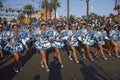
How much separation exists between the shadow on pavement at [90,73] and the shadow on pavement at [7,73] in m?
2.81

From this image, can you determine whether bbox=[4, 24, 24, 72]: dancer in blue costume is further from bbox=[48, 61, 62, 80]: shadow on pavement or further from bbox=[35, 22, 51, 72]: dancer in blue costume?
bbox=[48, 61, 62, 80]: shadow on pavement

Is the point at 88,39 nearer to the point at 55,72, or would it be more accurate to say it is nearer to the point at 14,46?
the point at 55,72

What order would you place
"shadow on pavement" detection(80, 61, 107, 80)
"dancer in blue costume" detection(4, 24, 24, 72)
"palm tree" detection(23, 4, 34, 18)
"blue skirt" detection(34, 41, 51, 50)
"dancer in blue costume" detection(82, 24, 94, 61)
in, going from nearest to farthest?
1. "shadow on pavement" detection(80, 61, 107, 80)
2. "dancer in blue costume" detection(4, 24, 24, 72)
3. "blue skirt" detection(34, 41, 51, 50)
4. "dancer in blue costume" detection(82, 24, 94, 61)
5. "palm tree" detection(23, 4, 34, 18)

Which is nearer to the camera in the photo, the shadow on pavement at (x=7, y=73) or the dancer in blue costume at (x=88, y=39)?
the shadow on pavement at (x=7, y=73)

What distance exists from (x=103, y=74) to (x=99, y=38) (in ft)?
12.8

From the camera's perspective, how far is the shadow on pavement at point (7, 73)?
8.69m

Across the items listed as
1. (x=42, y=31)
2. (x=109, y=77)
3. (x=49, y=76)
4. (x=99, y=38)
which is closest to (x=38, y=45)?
(x=42, y=31)

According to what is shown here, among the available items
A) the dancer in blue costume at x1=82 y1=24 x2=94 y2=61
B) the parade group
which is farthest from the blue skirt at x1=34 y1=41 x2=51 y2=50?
the dancer in blue costume at x1=82 y1=24 x2=94 y2=61

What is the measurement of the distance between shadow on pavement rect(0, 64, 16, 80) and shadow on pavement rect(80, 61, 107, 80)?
281cm

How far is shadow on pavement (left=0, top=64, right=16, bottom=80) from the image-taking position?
8694 millimetres

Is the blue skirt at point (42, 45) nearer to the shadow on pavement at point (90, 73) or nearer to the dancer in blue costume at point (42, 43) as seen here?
the dancer in blue costume at point (42, 43)

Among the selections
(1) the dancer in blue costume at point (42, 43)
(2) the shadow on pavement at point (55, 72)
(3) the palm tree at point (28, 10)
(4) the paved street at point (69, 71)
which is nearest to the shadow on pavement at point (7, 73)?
(4) the paved street at point (69, 71)

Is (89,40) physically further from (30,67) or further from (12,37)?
(12,37)

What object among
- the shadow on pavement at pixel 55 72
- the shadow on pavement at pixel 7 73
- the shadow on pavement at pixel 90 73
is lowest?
the shadow on pavement at pixel 7 73
